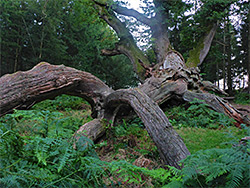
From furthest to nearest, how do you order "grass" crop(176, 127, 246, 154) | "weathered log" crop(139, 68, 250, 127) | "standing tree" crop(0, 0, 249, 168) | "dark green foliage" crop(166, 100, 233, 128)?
"weathered log" crop(139, 68, 250, 127)
"dark green foliage" crop(166, 100, 233, 128)
"grass" crop(176, 127, 246, 154)
"standing tree" crop(0, 0, 249, 168)

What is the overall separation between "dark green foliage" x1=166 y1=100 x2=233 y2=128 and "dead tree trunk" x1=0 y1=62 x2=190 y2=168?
6.02 feet

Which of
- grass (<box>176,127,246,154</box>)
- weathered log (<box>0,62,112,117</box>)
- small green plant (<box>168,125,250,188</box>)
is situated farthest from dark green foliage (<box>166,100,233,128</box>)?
small green plant (<box>168,125,250,188</box>)

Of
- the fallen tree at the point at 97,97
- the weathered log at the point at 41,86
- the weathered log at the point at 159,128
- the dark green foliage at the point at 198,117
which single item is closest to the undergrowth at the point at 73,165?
the weathered log at the point at 159,128

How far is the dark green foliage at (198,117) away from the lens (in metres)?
4.91

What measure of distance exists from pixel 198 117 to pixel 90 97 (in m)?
3.11

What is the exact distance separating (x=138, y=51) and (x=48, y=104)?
5.44 metres

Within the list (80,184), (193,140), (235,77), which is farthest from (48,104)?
(235,77)

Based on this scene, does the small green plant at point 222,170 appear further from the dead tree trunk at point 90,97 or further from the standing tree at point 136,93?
the dead tree trunk at point 90,97

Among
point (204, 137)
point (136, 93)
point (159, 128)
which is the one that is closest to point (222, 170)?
point (159, 128)

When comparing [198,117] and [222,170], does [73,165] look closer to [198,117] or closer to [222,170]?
[222,170]

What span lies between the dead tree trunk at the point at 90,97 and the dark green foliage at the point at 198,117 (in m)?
1.84

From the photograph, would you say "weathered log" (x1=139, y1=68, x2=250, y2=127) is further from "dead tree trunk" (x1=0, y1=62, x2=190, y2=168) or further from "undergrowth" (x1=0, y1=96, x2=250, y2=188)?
"undergrowth" (x1=0, y1=96, x2=250, y2=188)

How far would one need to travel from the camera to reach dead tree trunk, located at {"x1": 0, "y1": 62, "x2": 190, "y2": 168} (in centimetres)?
284

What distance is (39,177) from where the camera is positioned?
1048 millimetres
